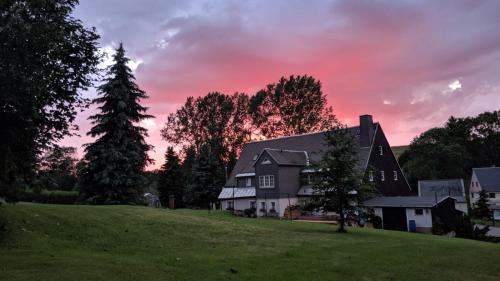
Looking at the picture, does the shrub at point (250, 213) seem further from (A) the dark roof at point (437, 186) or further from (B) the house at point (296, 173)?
(A) the dark roof at point (437, 186)

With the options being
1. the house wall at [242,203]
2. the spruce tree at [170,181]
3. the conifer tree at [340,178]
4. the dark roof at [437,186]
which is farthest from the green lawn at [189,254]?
the dark roof at [437,186]

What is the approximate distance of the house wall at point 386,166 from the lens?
44531 millimetres

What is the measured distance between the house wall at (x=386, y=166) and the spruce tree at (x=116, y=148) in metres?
24.9

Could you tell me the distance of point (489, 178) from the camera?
70125mm

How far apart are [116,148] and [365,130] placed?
27.0 metres

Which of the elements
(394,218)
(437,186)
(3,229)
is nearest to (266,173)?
(394,218)

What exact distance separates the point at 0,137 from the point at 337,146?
16643 millimetres

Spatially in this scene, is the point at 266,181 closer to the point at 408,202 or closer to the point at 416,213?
the point at 408,202

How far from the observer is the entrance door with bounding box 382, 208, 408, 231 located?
120 ft

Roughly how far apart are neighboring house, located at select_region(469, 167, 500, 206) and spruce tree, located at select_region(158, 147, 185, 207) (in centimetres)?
5142

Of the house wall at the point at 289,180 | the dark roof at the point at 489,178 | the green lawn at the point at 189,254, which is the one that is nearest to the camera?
the green lawn at the point at 189,254

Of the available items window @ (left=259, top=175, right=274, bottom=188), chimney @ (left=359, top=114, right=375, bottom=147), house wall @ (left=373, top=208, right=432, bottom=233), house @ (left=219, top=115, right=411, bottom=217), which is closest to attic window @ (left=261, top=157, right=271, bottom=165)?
house @ (left=219, top=115, right=411, bottom=217)

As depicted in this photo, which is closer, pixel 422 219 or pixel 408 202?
pixel 422 219

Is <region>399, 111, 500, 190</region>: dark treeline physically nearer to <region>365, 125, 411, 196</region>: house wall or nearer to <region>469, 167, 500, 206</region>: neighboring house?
<region>469, 167, 500, 206</region>: neighboring house
